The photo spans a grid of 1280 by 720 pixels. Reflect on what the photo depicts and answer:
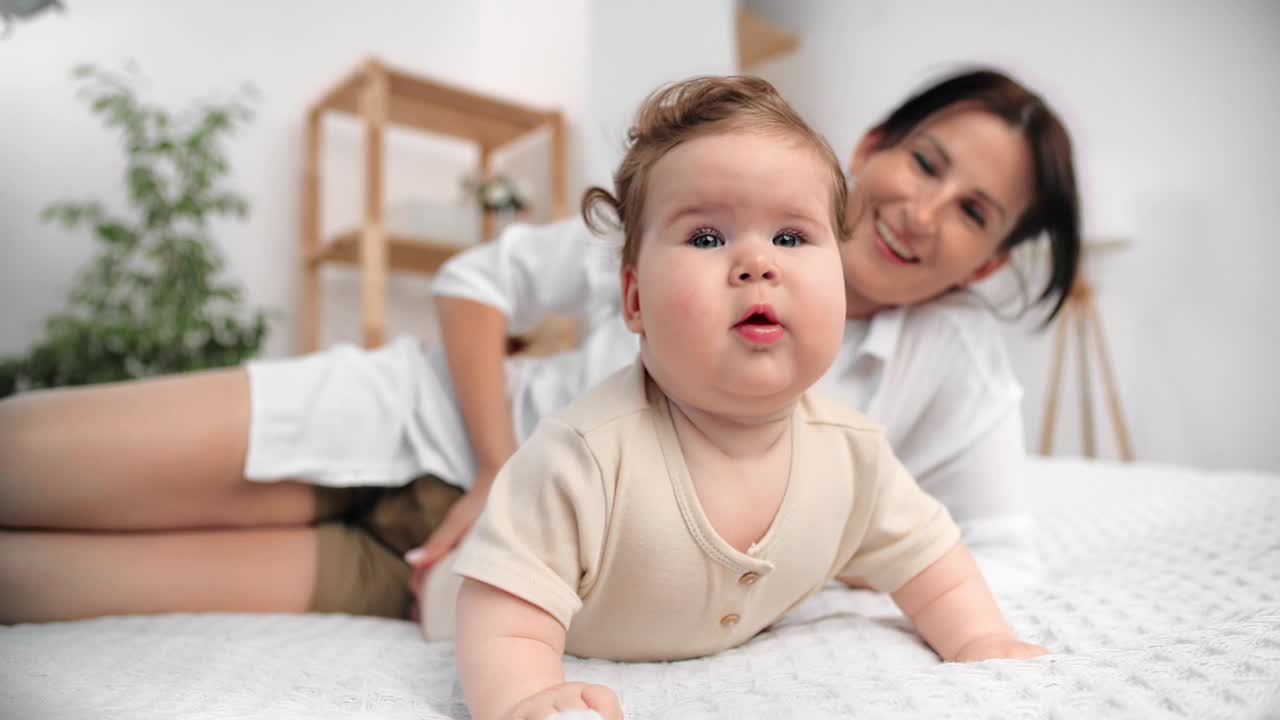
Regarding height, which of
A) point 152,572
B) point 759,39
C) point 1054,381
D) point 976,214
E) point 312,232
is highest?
point 759,39

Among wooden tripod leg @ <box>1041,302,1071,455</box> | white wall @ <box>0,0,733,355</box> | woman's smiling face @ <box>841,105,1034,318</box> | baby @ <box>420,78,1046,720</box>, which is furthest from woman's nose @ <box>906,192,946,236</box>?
wooden tripod leg @ <box>1041,302,1071,455</box>

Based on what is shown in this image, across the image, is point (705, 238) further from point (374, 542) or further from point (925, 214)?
point (374, 542)

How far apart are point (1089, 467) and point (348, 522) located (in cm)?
111

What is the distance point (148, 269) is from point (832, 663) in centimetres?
212

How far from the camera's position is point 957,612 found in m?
0.56

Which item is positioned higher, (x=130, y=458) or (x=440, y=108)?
(x=440, y=108)

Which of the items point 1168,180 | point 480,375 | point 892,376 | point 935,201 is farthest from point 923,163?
point 1168,180

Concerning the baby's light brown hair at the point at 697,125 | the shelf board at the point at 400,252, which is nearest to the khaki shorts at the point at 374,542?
the baby's light brown hair at the point at 697,125

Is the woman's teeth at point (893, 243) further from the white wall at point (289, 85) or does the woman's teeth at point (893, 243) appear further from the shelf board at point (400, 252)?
the shelf board at point (400, 252)

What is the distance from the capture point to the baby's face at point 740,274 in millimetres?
466

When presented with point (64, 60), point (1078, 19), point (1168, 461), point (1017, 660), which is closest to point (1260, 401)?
point (1168, 461)

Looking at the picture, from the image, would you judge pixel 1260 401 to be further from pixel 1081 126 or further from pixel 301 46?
pixel 301 46

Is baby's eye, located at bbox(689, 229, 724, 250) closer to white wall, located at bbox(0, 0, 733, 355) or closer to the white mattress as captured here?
the white mattress

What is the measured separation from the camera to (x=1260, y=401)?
6.15 feet
